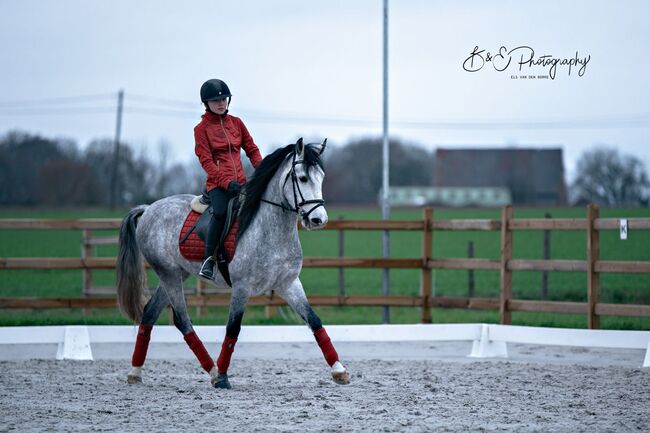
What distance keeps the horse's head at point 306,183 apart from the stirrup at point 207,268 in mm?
746

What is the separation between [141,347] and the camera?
271 inches

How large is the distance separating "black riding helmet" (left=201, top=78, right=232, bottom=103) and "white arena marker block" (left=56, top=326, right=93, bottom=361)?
292 cm

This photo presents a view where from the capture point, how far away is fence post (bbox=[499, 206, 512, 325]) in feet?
33.6

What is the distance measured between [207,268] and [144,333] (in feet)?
2.86

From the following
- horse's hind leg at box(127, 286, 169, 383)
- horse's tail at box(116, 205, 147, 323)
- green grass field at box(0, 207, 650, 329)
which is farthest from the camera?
green grass field at box(0, 207, 650, 329)

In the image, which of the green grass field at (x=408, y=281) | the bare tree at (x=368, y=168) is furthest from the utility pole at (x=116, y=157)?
the bare tree at (x=368, y=168)

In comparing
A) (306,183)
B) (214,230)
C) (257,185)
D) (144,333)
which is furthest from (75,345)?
(306,183)

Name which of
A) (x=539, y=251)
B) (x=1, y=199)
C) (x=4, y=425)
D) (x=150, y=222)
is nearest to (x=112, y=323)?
(x=150, y=222)

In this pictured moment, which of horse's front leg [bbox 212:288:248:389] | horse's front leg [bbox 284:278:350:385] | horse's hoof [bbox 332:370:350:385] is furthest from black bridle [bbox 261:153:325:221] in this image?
horse's hoof [bbox 332:370:350:385]

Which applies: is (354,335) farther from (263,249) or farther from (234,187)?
(234,187)

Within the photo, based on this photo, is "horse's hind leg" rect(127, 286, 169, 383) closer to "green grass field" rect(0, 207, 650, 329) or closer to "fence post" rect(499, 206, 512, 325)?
"green grass field" rect(0, 207, 650, 329)

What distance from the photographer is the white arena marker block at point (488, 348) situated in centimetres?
861

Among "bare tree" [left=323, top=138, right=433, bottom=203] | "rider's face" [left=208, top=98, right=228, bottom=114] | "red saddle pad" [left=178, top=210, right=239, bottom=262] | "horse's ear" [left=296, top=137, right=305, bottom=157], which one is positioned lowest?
"red saddle pad" [left=178, top=210, right=239, bottom=262]

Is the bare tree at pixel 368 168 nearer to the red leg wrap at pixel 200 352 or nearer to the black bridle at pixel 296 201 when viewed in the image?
the red leg wrap at pixel 200 352
